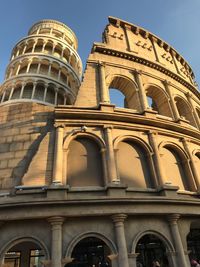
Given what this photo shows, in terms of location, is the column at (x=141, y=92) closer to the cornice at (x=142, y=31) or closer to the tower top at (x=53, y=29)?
the cornice at (x=142, y=31)

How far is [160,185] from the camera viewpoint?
1240 cm

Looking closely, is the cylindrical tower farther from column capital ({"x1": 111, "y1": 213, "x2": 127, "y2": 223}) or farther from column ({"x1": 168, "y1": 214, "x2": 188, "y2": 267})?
column ({"x1": 168, "y1": 214, "x2": 188, "y2": 267})

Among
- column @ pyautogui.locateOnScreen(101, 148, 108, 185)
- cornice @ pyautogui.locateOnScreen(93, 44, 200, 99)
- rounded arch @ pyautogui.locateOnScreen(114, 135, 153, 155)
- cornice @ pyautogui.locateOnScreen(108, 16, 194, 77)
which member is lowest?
column @ pyautogui.locateOnScreen(101, 148, 108, 185)

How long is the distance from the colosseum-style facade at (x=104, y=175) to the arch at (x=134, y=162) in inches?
2.5

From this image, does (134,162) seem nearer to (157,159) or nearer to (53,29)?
(157,159)

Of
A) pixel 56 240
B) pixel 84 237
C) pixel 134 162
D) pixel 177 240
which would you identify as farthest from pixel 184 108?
pixel 56 240

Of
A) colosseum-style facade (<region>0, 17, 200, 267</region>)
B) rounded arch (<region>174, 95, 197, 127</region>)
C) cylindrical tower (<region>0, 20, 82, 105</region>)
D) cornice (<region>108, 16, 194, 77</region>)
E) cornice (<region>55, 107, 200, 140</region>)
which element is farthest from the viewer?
cylindrical tower (<region>0, 20, 82, 105</region>)

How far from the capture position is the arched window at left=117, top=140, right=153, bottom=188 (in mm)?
12617

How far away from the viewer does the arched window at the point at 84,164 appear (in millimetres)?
11922

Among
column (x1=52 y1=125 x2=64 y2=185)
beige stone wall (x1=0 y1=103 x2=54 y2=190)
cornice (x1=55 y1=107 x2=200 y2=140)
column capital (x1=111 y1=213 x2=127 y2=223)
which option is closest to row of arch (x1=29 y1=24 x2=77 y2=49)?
beige stone wall (x1=0 y1=103 x2=54 y2=190)

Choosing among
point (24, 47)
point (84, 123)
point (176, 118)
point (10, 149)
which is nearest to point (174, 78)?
point (176, 118)

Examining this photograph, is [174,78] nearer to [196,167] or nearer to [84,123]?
[196,167]

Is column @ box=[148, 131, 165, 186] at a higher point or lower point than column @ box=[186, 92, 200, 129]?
lower

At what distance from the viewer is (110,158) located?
12352 millimetres
